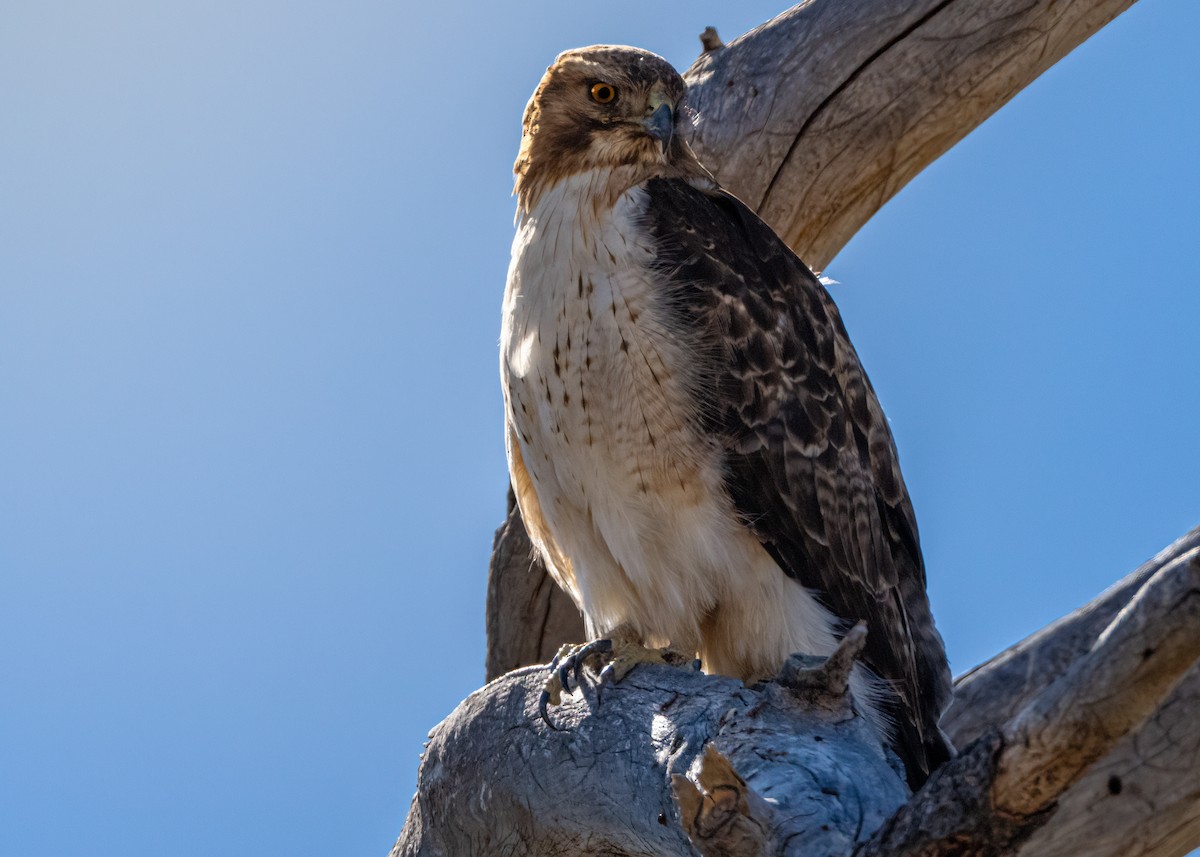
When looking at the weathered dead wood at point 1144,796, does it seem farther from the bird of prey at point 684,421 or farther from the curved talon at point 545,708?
the curved talon at point 545,708

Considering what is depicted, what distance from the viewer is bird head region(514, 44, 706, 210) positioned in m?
4.65

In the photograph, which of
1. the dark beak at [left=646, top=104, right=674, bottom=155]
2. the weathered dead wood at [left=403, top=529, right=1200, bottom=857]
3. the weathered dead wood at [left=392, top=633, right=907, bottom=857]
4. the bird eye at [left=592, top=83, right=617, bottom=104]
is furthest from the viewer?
the bird eye at [left=592, top=83, right=617, bottom=104]

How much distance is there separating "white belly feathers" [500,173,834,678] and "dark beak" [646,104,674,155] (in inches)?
12.2

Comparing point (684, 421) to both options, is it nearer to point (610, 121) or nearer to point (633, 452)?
point (633, 452)

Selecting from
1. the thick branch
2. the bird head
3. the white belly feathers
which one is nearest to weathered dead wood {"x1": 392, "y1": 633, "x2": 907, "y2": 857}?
the white belly feathers

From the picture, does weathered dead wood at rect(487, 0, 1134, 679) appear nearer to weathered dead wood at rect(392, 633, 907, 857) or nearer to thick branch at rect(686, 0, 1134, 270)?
thick branch at rect(686, 0, 1134, 270)

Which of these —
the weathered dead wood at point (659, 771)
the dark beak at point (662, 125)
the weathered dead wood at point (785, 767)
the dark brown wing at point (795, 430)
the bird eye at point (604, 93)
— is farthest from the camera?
the bird eye at point (604, 93)

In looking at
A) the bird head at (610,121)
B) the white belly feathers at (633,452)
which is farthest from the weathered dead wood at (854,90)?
the white belly feathers at (633,452)

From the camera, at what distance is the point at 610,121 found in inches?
185

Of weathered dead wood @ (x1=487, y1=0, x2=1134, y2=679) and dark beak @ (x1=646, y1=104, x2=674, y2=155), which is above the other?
weathered dead wood @ (x1=487, y1=0, x2=1134, y2=679)

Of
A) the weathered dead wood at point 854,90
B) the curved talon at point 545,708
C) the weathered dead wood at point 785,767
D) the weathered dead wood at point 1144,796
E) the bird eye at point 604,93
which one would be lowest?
the weathered dead wood at point 1144,796

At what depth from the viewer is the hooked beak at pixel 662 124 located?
15.1 feet

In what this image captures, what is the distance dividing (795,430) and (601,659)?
3.30 ft

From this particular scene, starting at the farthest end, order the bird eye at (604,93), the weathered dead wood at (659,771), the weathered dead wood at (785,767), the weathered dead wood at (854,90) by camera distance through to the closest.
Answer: the weathered dead wood at (854,90) → the bird eye at (604,93) → the weathered dead wood at (659,771) → the weathered dead wood at (785,767)
